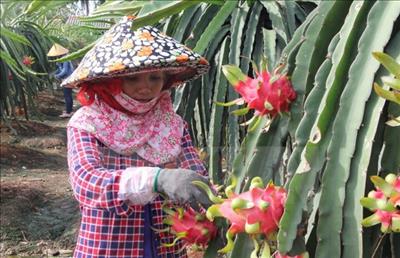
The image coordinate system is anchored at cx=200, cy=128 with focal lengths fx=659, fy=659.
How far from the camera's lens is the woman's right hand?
1.33 meters

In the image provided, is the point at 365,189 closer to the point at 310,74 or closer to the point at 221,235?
the point at 310,74

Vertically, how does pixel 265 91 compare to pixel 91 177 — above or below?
above

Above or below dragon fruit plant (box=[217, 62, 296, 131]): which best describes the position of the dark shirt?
below

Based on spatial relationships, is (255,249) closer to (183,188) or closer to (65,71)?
(183,188)

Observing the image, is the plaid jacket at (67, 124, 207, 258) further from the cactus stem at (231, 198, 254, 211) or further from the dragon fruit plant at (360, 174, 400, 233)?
the dragon fruit plant at (360, 174, 400, 233)

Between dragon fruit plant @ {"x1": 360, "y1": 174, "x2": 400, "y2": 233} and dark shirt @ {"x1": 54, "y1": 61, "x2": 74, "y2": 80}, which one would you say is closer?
dragon fruit plant @ {"x1": 360, "y1": 174, "x2": 400, "y2": 233}

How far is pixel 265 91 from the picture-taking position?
1.27 meters

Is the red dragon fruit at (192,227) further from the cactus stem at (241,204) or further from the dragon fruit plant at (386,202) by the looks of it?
the dragon fruit plant at (386,202)

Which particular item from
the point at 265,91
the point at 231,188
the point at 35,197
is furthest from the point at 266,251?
the point at 35,197

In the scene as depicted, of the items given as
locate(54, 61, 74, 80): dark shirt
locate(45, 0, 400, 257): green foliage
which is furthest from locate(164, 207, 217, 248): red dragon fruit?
locate(54, 61, 74, 80): dark shirt

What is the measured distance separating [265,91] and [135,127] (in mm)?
484

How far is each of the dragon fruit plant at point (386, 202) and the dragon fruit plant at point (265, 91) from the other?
338 millimetres

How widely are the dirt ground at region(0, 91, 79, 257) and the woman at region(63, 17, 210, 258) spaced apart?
230cm

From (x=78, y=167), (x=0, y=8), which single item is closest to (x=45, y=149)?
(x=0, y=8)
